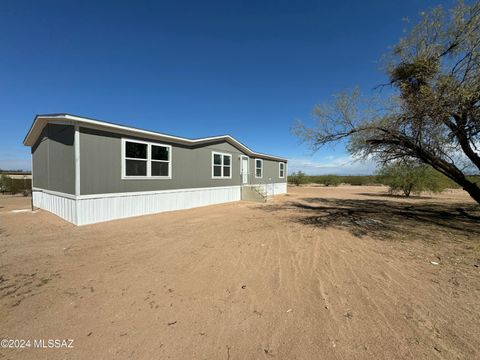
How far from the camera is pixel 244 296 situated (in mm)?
3062

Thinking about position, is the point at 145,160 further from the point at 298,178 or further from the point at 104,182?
the point at 298,178

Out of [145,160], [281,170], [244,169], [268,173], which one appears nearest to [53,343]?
[145,160]

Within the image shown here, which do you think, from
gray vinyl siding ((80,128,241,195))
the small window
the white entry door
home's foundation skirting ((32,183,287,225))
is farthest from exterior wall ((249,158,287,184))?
the small window

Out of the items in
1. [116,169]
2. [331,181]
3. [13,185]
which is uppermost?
[116,169]

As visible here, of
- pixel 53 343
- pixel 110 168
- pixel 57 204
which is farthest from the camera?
pixel 57 204

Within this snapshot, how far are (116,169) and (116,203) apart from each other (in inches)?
50.5

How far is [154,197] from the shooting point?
387 inches

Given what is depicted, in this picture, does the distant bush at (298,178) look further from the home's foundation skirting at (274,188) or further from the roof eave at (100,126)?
the roof eave at (100,126)

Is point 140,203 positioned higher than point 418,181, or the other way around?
point 418,181

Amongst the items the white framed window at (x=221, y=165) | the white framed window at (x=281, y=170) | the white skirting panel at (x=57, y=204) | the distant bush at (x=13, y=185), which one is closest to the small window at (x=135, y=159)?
the white skirting panel at (x=57, y=204)

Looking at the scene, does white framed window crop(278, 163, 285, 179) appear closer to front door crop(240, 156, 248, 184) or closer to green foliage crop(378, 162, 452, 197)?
front door crop(240, 156, 248, 184)

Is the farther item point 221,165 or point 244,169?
point 244,169

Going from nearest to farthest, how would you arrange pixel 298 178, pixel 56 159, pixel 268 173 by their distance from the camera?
pixel 56 159, pixel 268 173, pixel 298 178

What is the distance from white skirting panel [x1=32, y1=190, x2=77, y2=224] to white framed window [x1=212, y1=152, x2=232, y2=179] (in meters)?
7.10
